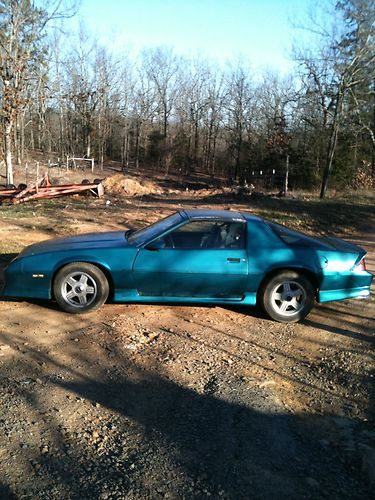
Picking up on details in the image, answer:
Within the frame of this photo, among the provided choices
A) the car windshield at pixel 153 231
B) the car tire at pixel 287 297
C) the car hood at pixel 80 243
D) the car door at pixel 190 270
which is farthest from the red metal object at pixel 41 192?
the car tire at pixel 287 297

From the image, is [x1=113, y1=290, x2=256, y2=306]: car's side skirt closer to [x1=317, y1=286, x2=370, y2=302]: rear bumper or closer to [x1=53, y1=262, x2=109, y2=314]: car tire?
[x1=53, y1=262, x2=109, y2=314]: car tire

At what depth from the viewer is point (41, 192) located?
17.8m

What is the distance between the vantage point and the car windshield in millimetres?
5680

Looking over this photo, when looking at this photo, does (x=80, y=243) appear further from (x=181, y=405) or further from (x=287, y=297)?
(x=181, y=405)

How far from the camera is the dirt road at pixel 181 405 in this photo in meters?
2.75

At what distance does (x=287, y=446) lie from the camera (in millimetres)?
3109

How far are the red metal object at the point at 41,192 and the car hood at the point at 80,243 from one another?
11.4m

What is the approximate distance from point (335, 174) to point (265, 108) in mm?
15067

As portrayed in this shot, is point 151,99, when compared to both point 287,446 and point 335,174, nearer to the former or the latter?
point 335,174

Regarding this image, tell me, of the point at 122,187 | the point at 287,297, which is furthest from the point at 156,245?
the point at 122,187

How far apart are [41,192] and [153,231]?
13.1 metres

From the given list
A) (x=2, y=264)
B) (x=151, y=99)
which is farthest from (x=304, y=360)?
(x=151, y=99)

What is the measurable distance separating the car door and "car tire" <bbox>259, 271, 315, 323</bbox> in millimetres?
322

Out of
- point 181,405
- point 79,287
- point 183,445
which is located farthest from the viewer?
point 79,287
